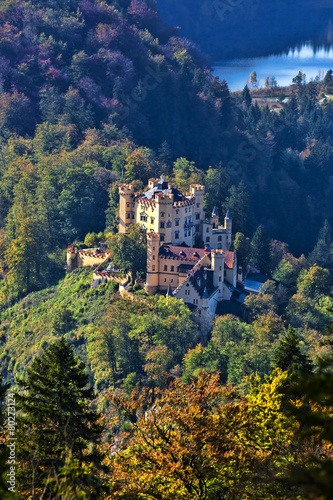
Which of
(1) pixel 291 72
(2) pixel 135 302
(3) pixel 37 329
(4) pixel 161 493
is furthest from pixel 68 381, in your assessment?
(1) pixel 291 72

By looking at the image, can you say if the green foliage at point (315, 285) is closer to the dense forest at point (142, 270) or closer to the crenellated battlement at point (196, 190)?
the dense forest at point (142, 270)

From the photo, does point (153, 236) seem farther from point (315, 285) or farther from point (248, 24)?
point (248, 24)

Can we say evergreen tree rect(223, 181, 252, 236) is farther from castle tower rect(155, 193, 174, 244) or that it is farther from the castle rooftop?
castle tower rect(155, 193, 174, 244)

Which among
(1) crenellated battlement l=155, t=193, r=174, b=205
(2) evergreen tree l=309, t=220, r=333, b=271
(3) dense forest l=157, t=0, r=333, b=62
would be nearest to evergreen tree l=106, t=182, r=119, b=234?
(1) crenellated battlement l=155, t=193, r=174, b=205

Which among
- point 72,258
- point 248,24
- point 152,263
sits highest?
point 248,24

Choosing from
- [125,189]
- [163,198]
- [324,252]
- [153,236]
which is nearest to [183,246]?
[163,198]

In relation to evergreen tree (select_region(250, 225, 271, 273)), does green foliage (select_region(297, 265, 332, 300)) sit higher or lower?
lower
